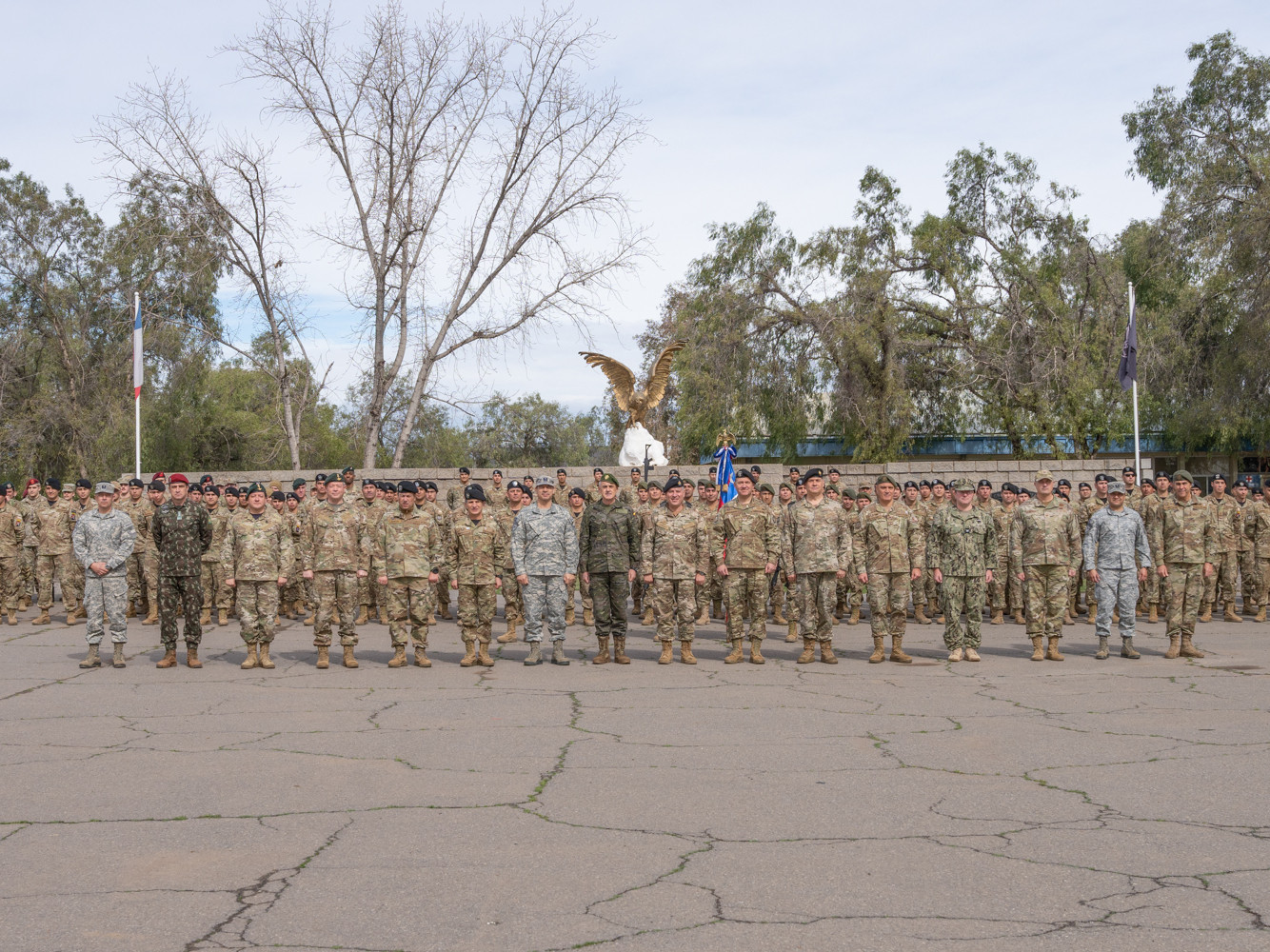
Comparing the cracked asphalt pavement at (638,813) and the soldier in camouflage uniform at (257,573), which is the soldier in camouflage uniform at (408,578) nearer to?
the soldier in camouflage uniform at (257,573)

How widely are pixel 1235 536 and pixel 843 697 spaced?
342 inches

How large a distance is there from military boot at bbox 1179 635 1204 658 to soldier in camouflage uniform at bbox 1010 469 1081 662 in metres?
1.26

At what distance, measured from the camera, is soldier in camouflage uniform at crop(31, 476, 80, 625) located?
1664 cm

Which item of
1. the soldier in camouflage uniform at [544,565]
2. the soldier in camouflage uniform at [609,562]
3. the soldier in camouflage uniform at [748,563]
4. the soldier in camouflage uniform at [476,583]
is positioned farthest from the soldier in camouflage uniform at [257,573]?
the soldier in camouflage uniform at [748,563]

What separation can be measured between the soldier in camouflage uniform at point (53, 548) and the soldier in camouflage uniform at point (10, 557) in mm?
276

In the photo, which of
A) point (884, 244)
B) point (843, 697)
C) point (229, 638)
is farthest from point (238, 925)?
point (884, 244)

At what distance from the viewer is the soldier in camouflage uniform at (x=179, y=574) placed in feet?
39.9

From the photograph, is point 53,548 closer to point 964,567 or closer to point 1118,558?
point 964,567

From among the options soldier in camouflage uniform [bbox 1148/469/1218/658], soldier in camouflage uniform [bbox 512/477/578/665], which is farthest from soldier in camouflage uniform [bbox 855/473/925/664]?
soldier in camouflage uniform [bbox 512/477/578/665]

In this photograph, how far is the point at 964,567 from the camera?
12.2 m

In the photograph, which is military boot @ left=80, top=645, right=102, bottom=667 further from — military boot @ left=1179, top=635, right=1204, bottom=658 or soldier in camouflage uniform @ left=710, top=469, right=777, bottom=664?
military boot @ left=1179, top=635, right=1204, bottom=658

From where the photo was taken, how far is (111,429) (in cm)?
3856

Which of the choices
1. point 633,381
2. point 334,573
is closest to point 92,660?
point 334,573

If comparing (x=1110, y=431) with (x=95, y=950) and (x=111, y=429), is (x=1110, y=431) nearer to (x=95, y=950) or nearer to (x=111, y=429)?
(x=111, y=429)
